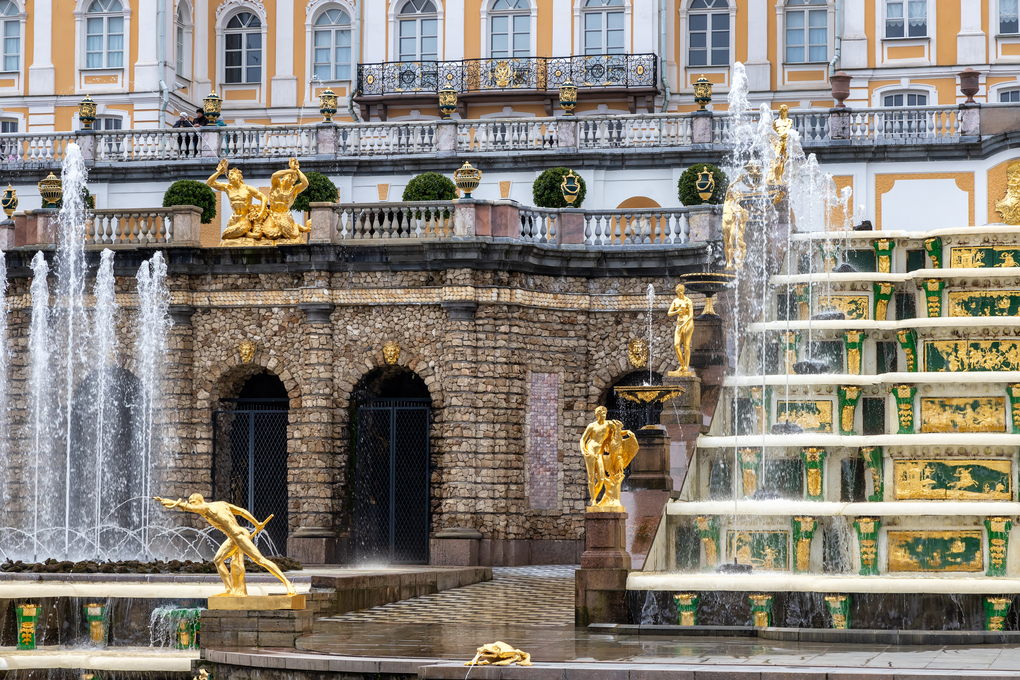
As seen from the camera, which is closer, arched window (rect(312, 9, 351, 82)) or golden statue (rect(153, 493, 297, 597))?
golden statue (rect(153, 493, 297, 597))

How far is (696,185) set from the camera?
1444 inches

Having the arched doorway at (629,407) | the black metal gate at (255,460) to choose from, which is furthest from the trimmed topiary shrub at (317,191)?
the arched doorway at (629,407)

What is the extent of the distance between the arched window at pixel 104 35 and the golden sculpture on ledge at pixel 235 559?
30949mm

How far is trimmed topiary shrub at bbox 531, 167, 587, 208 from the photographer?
121 ft

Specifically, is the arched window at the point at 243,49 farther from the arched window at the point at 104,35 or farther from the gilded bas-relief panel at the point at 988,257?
the gilded bas-relief panel at the point at 988,257

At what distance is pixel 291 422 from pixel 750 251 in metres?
9.33

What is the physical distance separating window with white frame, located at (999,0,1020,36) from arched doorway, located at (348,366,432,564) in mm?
20873

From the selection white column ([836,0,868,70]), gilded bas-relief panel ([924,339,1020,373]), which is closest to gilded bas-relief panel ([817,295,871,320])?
gilded bas-relief panel ([924,339,1020,373])

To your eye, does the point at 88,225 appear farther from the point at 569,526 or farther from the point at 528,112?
the point at 528,112

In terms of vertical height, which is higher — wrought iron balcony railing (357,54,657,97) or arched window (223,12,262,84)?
arched window (223,12,262,84)

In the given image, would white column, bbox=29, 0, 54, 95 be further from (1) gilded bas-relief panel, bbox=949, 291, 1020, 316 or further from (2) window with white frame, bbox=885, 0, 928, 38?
(1) gilded bas-relief panel, bbox=949, 291, 1020, 316

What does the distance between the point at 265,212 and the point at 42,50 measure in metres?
17.8

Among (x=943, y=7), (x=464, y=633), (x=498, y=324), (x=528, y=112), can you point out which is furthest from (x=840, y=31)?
(x=464, y=633)

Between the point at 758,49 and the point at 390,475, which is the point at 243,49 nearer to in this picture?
the point at 758,49
